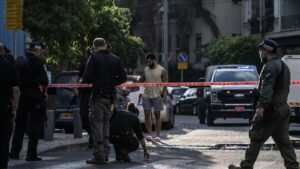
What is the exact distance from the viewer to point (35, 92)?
1235cm

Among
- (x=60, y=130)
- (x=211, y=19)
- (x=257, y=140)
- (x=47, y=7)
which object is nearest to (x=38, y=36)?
(x=47, y=7)

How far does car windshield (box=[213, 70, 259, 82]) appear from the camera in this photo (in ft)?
79.2

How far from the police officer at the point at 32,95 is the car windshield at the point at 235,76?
40.5ft

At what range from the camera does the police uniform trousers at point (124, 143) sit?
39.6 ft

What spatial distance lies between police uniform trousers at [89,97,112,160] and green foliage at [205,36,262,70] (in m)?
33.7

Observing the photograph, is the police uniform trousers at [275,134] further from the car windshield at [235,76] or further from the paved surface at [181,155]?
the car windshield at [235,76]

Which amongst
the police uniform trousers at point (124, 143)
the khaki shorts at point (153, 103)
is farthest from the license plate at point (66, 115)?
the police uniform trousers at point (124, 143)

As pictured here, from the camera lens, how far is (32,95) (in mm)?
12312

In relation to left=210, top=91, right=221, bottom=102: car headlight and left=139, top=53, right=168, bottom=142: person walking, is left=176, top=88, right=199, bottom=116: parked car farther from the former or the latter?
left=139, top=53, right=168, bottom=142: person walking

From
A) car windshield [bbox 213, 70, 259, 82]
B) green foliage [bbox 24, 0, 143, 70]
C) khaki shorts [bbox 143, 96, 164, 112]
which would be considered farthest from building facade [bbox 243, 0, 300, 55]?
khaki shorts [bbox 143, 96, 164, 112]

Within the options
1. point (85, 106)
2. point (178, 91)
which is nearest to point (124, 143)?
point (85, 106)

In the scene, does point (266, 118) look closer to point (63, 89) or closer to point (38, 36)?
point (63, 89)

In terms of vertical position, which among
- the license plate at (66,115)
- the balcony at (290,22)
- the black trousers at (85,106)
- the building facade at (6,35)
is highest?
the balcony at (290,22)

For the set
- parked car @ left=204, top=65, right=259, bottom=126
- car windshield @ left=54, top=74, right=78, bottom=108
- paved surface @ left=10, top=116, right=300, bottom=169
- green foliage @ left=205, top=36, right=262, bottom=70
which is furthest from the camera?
green foliage @ left=205, top=36, right=262, bottom=70
